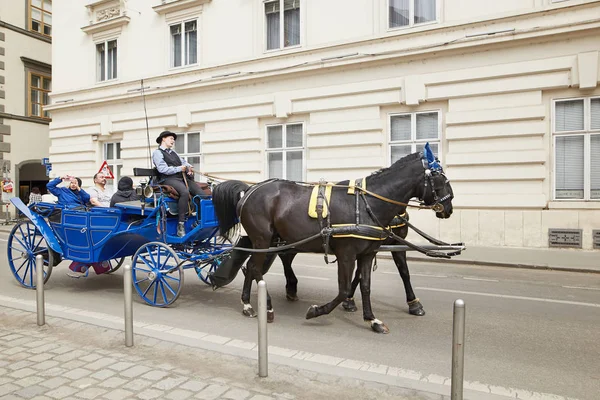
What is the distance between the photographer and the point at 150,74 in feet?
61.2

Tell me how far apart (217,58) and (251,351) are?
14.4 m

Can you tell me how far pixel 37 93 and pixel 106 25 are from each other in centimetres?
1023

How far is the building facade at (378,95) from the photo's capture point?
1191 centimetres

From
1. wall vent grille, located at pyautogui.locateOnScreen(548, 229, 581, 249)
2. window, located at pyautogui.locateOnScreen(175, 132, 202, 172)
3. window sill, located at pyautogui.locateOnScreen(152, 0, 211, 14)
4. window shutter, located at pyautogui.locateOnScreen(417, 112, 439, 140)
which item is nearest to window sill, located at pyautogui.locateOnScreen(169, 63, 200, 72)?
window sill, located at pyautogui.locateOnScreen(152, 0, 211, 14)

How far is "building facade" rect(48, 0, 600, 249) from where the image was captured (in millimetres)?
11914

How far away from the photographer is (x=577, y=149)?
1204 centimetres

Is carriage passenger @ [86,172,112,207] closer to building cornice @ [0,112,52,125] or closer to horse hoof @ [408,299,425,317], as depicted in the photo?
horse hoof @ [408,299,425,317]

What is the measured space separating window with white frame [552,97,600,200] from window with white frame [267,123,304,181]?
759 centimetres

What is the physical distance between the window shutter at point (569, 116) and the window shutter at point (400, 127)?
394cm

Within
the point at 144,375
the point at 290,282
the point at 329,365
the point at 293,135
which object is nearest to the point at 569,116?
the point at 293,135

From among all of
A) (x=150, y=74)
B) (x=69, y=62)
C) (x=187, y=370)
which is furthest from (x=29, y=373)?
(x=69, y=62)

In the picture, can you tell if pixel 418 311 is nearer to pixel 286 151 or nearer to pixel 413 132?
pixel 413 132

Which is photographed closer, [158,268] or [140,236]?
[158,268]

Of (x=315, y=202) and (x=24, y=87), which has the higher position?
(x=24, y=87)
